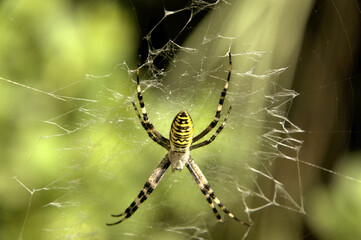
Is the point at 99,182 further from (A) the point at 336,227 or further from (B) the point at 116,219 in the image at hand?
(A) the point at 336,227

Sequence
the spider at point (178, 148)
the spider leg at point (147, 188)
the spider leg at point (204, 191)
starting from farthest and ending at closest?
1. the spider leg at point (204, 191)
2. the spider leg at point (147, 188)
3. the spider at point (178, 148)

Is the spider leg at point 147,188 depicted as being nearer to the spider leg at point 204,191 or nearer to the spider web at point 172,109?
the spider web at point 172,109

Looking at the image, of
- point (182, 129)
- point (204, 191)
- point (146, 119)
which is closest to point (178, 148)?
point (146, 119)

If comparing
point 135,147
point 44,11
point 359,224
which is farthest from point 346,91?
point 44,11

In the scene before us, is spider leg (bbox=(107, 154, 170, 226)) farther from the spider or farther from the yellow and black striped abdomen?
the yellow and black striped abdomen

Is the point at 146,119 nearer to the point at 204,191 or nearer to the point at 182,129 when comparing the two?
the point at 182,129

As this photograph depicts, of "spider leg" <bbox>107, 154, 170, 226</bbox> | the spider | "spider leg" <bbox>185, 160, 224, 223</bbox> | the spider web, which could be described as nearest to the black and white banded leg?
the spider

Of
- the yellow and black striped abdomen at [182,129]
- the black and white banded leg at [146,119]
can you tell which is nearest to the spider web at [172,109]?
the black and white banded leg at [146,119]
